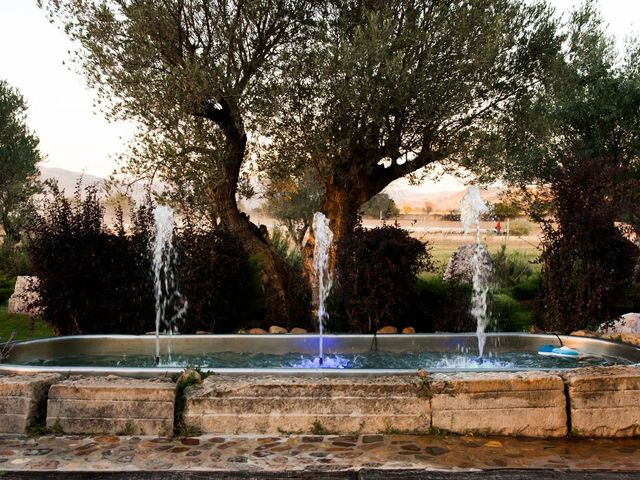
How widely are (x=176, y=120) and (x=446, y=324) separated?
15.1ft

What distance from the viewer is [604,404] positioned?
4609 millimetres

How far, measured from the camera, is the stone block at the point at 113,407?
4.60 m

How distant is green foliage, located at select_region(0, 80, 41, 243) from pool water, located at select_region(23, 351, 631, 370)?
11.0 metres

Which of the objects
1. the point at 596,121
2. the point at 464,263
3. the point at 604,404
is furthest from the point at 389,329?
the point at 596,121

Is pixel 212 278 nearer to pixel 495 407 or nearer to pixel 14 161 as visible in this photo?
pixel 495 407

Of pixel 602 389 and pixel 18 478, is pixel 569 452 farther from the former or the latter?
pixel 18 478

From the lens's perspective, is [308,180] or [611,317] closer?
[611,317]

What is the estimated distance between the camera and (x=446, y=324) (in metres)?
8.78

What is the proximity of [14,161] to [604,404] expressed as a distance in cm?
1545

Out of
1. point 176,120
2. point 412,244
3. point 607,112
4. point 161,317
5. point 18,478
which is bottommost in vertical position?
point 18,478

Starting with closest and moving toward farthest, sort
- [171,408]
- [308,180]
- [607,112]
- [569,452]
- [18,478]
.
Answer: [18,478] → [569,452] → [171,408] → [607,112] → [308,180]

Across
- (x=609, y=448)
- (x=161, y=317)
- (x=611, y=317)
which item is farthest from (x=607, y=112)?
(x=609, y=448)

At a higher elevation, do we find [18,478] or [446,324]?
[446,324]

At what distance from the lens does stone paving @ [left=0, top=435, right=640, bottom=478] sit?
4.00m
